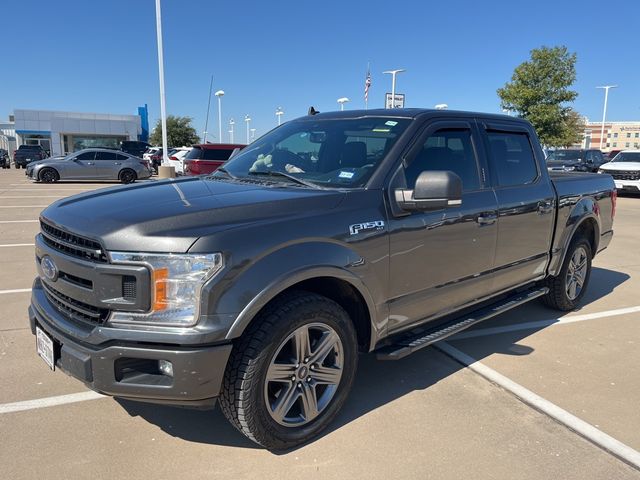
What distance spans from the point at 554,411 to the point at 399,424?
106 centimetres

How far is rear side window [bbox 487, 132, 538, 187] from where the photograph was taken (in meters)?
4.25

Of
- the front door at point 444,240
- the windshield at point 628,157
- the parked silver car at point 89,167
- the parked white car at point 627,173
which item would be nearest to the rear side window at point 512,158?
the front door at point 444,240

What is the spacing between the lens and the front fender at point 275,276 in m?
2.41

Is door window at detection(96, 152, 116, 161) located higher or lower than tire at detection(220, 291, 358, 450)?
higher

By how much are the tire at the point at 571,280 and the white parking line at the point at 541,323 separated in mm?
183

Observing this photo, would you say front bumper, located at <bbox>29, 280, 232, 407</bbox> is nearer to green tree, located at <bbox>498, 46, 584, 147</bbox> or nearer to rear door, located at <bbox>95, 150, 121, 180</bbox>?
rear door, located at <bbox>95, 150, 121, 180</bbox>

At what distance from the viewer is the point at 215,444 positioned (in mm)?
2941

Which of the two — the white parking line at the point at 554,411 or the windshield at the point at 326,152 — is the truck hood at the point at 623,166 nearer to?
the white parking line at the point at 554,411

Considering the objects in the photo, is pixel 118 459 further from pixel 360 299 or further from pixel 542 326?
pixel 542 326

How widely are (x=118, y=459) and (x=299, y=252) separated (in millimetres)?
1481

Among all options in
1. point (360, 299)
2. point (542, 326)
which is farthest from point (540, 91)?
point (360, 299)

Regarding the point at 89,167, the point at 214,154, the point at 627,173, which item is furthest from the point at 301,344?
the point at 89,167

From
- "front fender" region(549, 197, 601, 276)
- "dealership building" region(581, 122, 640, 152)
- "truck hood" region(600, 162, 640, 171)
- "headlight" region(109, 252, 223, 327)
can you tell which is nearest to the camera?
"headlight" region(109, 252, 223, 327)

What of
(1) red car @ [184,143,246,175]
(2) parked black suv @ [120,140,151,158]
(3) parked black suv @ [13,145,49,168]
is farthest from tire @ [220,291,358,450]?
(3) parked black suv @ [13,145,49,168]
